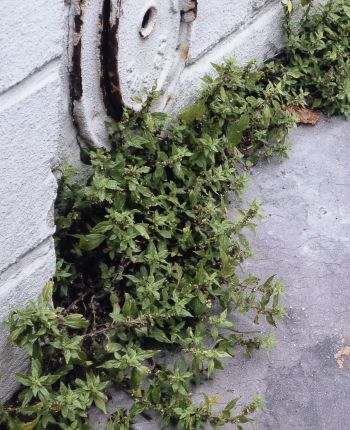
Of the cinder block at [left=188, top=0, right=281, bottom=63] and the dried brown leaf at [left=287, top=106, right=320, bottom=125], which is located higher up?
the cinder block at [left=188, top=0, right=281, bottom=63]

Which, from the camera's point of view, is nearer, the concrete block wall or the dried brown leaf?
the concrete block wall

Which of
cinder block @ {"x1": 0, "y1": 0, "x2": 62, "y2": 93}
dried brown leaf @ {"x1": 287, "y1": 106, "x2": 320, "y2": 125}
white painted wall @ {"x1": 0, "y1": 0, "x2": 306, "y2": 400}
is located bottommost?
dried brown leaf @ {"x1": 287, "y1": 106, "x2": 320, "y2": 125}

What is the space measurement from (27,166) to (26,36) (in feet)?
1.26

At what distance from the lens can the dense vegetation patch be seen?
2523 millimetres

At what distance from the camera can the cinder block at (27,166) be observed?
217 cm

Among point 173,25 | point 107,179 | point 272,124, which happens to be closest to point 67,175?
point 107,179

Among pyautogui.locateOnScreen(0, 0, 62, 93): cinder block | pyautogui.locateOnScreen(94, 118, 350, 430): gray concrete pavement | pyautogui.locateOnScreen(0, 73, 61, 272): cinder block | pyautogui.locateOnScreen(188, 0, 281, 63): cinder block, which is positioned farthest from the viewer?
pyautogui.locateOnScreen(188, 0, 281, 63): cinder block

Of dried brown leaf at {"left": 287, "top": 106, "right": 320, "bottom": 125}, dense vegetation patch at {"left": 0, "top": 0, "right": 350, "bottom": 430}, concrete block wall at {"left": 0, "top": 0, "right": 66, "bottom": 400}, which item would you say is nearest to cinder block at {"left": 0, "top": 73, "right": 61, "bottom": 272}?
concrete block wall at {"left": 0, "top": 0, "right": 66, "bottom": 400}

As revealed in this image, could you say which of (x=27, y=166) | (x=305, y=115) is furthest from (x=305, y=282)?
(x=27, y=166)

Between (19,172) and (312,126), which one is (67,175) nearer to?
(19,172)

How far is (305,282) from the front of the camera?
10.5 ft

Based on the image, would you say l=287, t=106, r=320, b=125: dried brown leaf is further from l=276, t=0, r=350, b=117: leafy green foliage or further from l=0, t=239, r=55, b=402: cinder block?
l=0, t=239, r=55, b=402: cinder block

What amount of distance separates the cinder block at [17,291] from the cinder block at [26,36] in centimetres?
63

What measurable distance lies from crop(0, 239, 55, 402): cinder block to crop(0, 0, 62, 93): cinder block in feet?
2.06
